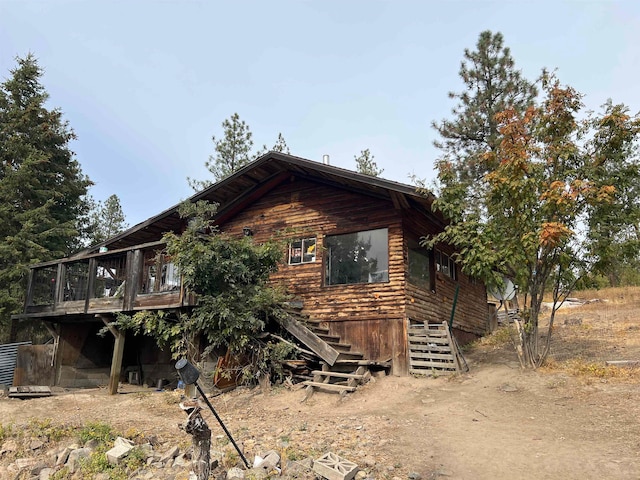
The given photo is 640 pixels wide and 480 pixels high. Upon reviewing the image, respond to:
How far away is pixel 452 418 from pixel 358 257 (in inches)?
212

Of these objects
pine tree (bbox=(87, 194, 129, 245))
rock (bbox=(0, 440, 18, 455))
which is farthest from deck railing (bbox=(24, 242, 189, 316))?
pine tree (bbox=(87, 194, 129, 245))

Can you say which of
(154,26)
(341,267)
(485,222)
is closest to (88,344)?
(341,267)

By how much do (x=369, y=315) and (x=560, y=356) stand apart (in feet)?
15.4

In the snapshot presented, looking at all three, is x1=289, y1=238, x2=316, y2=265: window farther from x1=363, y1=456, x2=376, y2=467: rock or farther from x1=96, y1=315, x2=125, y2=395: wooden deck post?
x1=363, y1=456, x2=376, y2=467: rock

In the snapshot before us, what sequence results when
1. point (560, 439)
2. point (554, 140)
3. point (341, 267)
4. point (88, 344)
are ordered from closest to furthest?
point (560, 439) → point (554, 140) → point (341, 267) → point (88, 344)

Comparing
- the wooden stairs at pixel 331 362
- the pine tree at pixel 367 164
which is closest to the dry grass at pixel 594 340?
the wooden stairs at pixel 331 362

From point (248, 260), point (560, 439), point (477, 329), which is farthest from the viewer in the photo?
point (477, 329)

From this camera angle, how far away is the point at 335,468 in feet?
17.0

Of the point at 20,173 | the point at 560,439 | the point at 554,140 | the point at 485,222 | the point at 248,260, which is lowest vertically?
the point at 560,439

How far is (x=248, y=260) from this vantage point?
11.1m

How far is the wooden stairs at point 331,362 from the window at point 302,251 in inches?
77.9

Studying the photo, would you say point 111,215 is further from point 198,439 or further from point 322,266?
point 198,439

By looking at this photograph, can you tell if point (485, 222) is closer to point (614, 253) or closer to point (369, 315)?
point (614, 253)

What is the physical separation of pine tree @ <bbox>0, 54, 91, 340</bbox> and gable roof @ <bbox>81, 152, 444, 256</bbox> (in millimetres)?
4408
